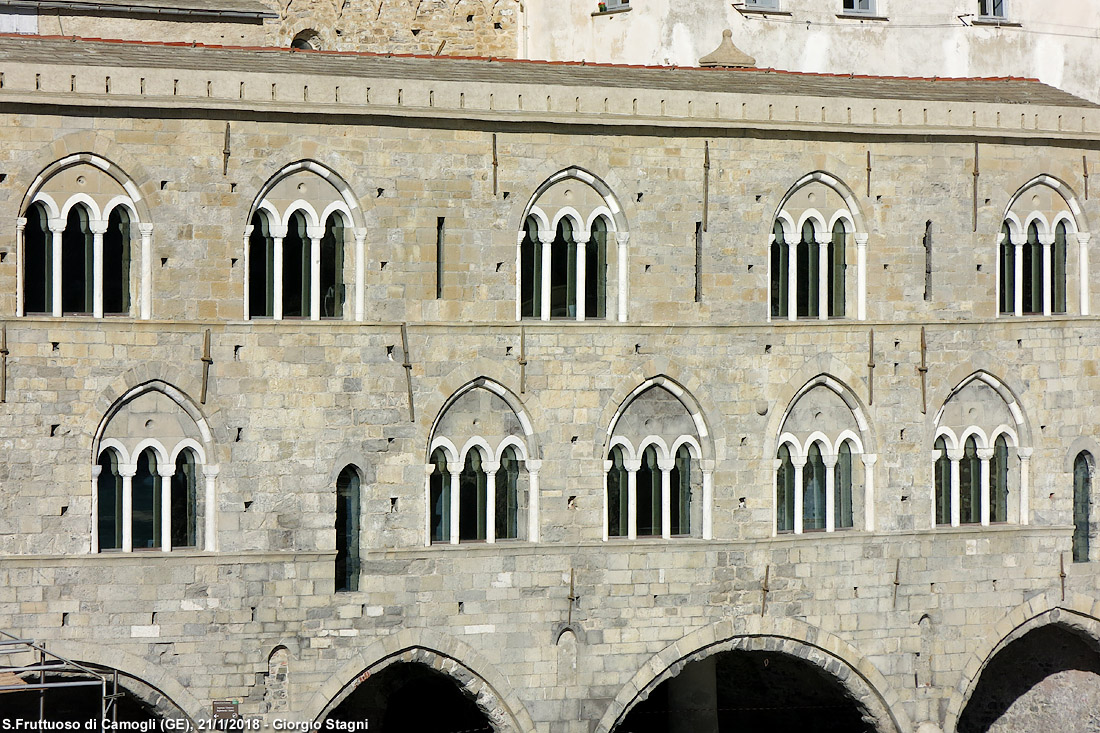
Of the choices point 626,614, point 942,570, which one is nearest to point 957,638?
point 942,570

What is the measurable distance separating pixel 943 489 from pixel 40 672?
44.3ft

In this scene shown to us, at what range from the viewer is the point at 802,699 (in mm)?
35469

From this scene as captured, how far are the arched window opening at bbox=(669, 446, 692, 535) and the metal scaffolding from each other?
324 inches

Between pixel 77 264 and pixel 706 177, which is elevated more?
pixel 706 177

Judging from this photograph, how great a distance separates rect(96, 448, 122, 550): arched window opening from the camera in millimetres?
26859

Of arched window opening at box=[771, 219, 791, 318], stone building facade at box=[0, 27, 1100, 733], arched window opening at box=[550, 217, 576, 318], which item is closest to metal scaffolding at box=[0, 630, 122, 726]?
stone building facade at box=[0, 27, 1100, 733]

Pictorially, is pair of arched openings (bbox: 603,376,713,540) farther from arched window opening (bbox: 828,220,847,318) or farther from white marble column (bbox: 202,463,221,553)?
white marble column (bbox: 202,463,221,553)

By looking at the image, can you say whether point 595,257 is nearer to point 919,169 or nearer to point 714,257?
point 714,257

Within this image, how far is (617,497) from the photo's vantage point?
2898 cm

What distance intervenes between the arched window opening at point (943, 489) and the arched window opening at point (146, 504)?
11646mm

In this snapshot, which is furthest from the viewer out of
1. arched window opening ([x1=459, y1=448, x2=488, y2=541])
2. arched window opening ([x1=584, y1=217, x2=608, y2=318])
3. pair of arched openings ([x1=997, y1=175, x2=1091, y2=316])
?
pair of arched openings ([x1=997, y1=175, x2=1091, y2=316])

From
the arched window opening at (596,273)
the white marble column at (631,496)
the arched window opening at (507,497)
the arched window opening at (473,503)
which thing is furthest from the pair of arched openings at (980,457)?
the arched window opening at (473,503)

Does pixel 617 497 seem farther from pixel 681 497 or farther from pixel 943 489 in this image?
pixel 943 489

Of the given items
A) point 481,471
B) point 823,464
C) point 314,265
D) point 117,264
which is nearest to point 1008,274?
point 823,464
